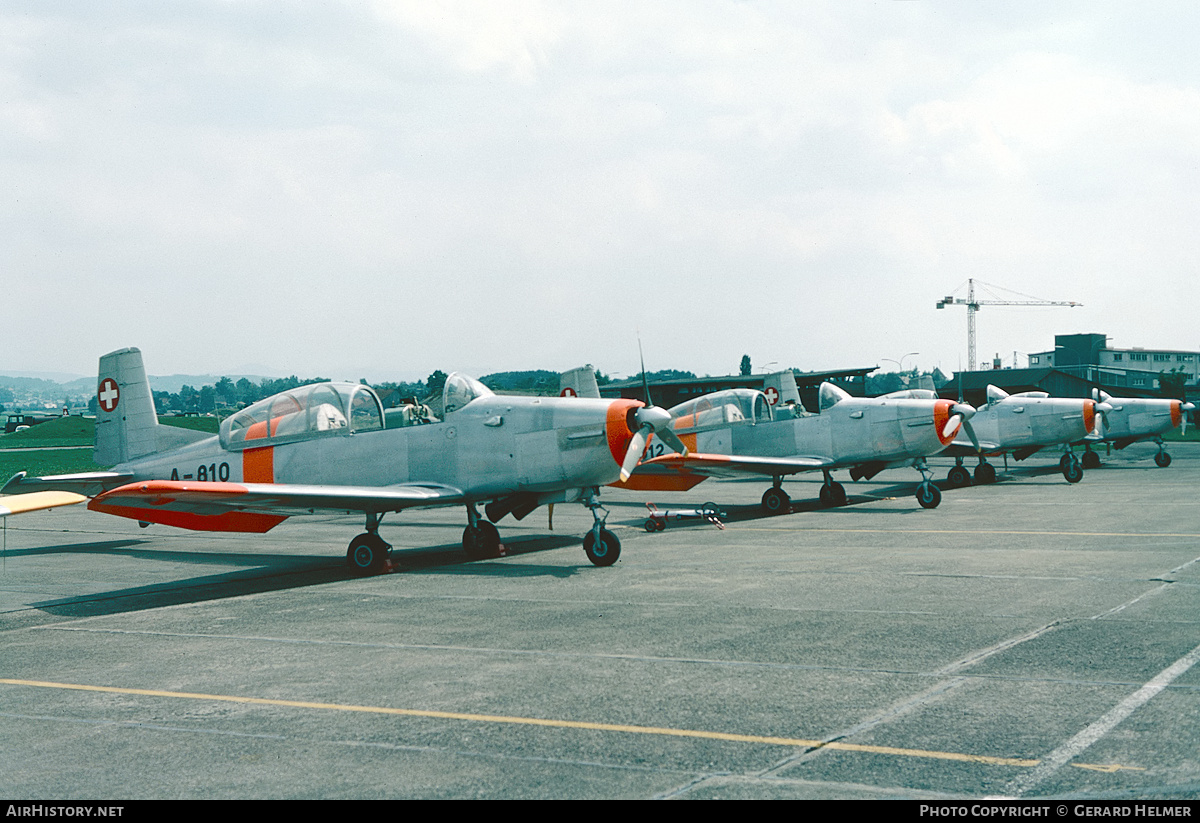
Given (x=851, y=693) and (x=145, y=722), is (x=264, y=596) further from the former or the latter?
(x=851, y=693)

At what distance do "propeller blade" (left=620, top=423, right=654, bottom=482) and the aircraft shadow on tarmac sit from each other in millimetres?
1333

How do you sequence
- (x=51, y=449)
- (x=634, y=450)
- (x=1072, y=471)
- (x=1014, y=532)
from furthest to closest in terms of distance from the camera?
1. (x=51, y=449)
2. (x=1072, y=471)
3. (x=1014, y=532)
4. (x=634, y=450)

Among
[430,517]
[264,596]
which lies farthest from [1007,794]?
[430,517]

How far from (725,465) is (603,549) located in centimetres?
771

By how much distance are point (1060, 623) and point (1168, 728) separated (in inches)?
120

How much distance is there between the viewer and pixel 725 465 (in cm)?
1966

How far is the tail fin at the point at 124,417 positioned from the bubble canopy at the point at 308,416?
8.86 ft

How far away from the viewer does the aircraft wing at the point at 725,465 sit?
1909 centimetres

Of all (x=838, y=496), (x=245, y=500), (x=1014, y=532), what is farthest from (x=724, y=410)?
(x=245, y=500)

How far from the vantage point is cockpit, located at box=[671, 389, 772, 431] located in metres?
22.4

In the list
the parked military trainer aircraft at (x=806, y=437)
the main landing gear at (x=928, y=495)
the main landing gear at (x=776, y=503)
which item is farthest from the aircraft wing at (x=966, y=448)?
the main landing gear at (x=776, y=503)

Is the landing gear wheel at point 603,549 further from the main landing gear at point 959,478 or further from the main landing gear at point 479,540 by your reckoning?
the main landing gear at point 959,478

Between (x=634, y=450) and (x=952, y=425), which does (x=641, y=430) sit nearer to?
(x=634, y=450)
